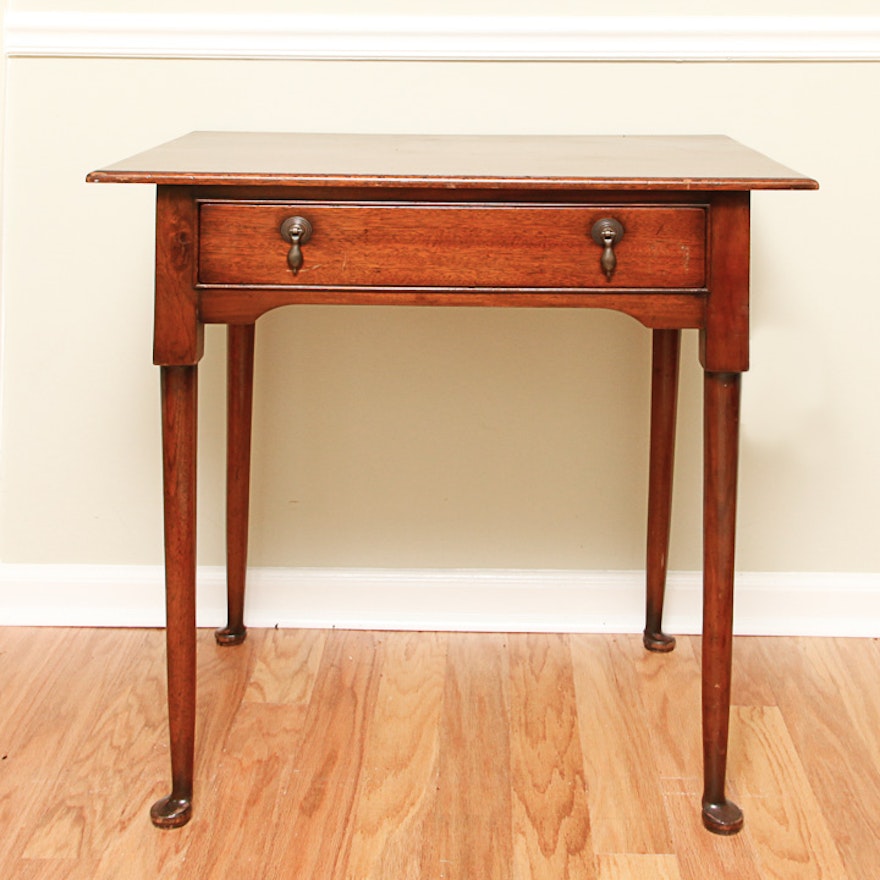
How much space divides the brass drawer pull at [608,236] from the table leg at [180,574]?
1.62 feet

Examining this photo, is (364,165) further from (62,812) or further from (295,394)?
(62,812)

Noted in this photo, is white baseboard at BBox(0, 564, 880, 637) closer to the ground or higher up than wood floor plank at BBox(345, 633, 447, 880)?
higher up

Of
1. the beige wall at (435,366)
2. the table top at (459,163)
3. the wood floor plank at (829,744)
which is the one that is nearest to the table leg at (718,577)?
the wood floor plank at (829,744)

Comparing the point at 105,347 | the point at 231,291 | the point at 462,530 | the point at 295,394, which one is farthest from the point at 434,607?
→ the point at 231,291

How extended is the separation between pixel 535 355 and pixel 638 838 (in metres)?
0.83

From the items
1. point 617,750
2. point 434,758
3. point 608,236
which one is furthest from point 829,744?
point 608,236

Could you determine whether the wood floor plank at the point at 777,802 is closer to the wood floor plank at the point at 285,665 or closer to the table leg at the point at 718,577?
the table leg at the point at 718,577

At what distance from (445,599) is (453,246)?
2.82 ft

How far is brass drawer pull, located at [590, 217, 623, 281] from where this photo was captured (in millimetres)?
1492

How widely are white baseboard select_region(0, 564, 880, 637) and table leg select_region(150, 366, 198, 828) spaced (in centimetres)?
58

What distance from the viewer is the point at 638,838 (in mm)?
1604

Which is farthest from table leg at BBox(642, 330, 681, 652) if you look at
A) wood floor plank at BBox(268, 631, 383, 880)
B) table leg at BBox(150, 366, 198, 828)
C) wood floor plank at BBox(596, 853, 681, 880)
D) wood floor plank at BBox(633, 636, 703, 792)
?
table leg at BBox(150, 366, 198, 828)

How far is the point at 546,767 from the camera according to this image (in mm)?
1764

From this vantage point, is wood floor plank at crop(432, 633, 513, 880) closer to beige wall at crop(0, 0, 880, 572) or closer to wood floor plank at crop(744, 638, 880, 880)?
beige wall at crop(0, 0, 880, 572)
